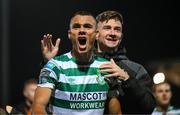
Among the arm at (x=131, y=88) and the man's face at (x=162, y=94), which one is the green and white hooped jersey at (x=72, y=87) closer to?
the arm at (x=131, y=88)

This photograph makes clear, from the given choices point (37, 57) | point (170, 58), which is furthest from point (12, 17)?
point (170, 58)

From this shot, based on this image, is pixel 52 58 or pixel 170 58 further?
pixel 170 58

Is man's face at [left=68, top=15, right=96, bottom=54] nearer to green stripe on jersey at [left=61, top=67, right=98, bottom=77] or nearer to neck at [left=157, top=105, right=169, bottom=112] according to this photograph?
green stripe on jersey at [left=61, top=67, right=98, bottom=77]

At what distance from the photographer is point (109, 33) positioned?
364 cm

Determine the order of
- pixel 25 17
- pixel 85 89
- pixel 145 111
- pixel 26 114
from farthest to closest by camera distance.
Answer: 1. pixel 25 17
2. pixel 26 114
3. pixel 145 111
4. pixel 85 89

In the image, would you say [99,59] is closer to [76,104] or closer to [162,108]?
[76,104]

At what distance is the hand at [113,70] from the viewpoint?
10.7 feet

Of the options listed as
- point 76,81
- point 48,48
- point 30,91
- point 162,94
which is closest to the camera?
point 76,81

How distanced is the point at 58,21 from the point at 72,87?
122 inches

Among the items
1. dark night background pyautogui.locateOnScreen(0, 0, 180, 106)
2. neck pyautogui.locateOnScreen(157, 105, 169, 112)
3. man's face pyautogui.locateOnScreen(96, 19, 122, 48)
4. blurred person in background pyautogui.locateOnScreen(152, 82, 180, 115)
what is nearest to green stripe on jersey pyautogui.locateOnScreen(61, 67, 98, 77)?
man's face pyautogui.locateOnScreen(96, 19, 122, 48)

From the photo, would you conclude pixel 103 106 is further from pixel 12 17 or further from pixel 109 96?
pixel 12 17

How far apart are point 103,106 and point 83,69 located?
247 millimetres

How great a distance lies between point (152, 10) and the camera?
23.1ft

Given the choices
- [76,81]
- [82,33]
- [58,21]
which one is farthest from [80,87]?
[58,21]
